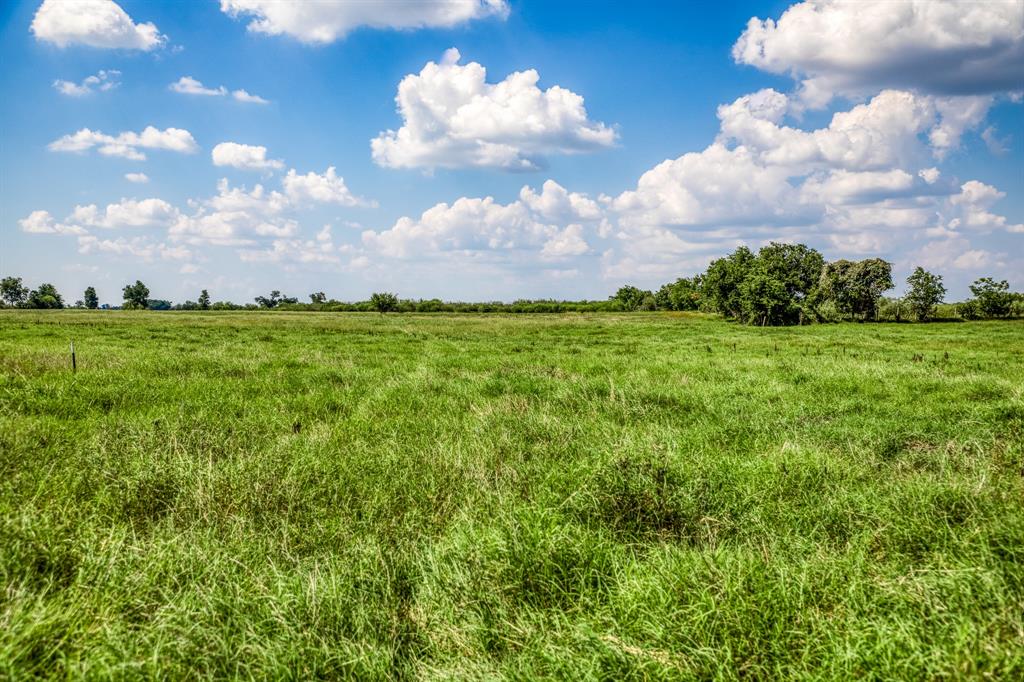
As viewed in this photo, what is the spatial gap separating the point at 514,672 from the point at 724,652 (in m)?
1.37

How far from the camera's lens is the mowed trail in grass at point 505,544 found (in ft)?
11.1

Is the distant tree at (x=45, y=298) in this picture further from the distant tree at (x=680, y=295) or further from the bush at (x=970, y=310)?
the bush at (x=970, y=310)

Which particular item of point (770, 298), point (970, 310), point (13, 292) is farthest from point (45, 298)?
point (970, 310)

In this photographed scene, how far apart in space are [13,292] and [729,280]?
206 m

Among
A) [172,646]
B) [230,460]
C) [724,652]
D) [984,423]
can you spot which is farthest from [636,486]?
[984,423]

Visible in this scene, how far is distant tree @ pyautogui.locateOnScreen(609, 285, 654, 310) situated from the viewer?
152m

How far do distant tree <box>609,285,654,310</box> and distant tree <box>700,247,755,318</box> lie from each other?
56848 mm

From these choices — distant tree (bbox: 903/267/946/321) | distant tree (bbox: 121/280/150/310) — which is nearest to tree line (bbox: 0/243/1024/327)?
distant tree (bbox: 903/267/946/321)

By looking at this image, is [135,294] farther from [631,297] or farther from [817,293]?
[817,293]

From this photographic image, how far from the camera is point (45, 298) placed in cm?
15625

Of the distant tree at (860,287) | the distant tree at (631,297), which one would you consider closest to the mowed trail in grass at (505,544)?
the distant tree at (860,287)

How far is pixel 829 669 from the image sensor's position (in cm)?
310

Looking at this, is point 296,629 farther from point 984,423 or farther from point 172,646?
point 984,423

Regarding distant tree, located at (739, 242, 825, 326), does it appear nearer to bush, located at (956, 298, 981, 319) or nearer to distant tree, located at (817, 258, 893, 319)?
distant tree, located at (817, 258, 893, 319)
